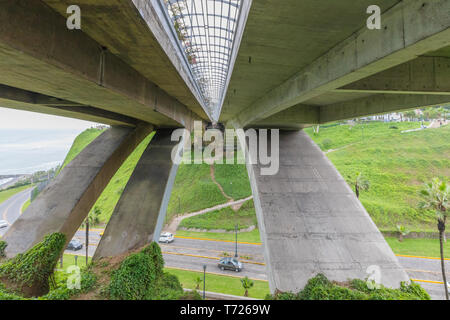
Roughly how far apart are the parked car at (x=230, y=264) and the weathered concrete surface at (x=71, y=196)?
500 inches

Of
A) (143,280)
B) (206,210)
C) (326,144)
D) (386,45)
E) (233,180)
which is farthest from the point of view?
(326,144)

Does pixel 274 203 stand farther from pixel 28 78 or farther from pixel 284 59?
pixel 28 78

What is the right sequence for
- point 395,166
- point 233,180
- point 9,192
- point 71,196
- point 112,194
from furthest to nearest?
point 9,192 < point 112,194 < point 395,166 < point 233,180 < point 71,196

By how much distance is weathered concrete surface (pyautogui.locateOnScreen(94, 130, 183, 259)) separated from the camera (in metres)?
10.6

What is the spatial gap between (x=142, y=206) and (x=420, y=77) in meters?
12.5

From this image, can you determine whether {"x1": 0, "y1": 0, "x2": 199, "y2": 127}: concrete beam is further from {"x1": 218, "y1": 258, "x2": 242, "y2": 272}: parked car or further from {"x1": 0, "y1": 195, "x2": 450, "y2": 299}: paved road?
{"x1": 0, "y1": 195, "x2": 450, "y2": 299}: paved road

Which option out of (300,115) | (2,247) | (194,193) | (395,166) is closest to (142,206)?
(2,247)

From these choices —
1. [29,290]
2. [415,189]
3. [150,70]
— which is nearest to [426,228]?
[415,189]

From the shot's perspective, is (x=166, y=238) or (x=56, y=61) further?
(x=166, y=238)

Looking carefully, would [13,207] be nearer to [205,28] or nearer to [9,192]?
[9,192]

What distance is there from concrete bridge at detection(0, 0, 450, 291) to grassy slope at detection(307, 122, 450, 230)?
19520 mm

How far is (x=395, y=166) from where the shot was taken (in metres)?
39.9

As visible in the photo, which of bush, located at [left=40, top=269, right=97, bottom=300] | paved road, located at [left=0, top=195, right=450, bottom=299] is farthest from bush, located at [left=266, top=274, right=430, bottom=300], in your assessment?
paved road, located at [left=0, top=195, right=450, bottom=299]
